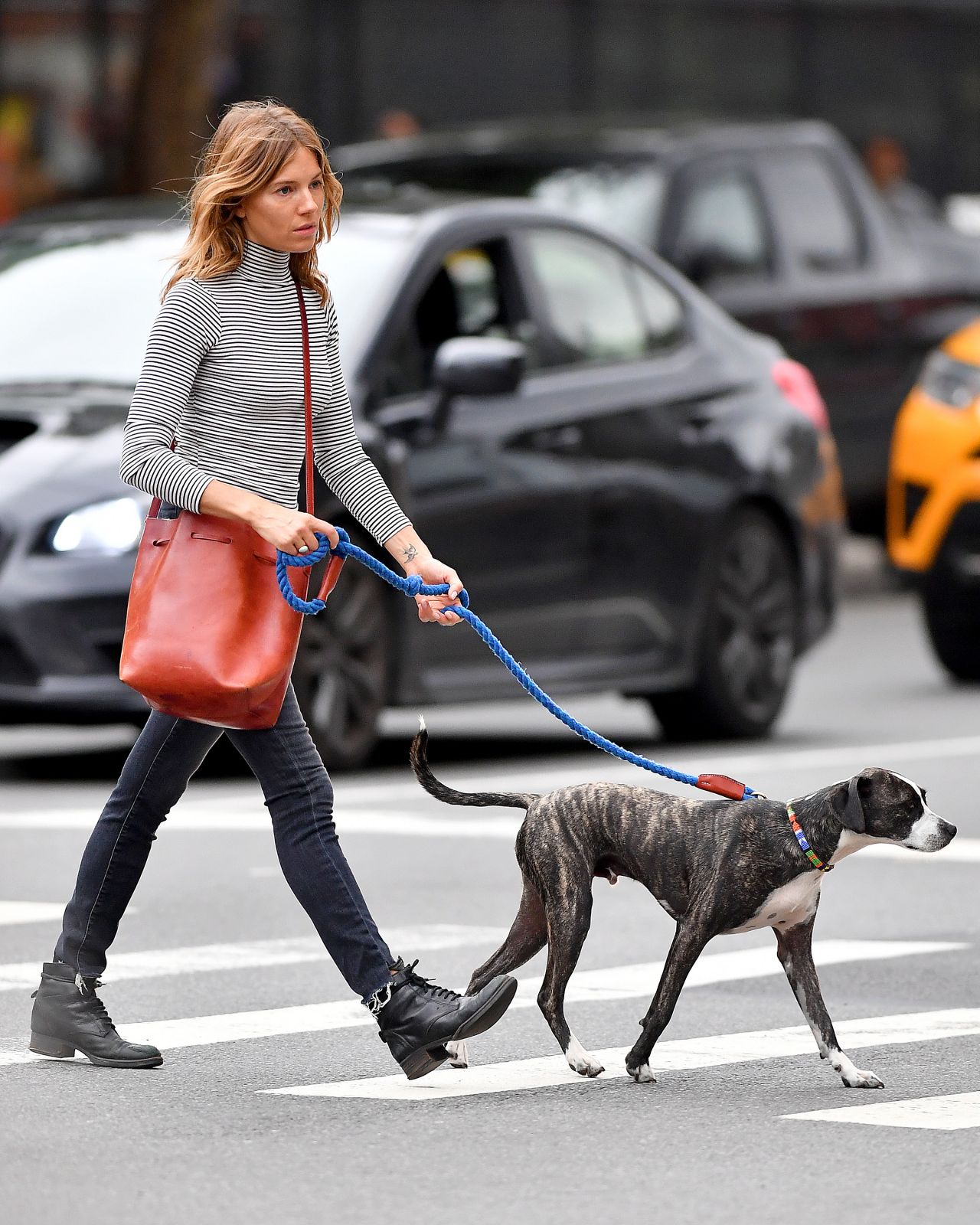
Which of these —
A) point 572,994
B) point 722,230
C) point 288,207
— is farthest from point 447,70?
point 288,207

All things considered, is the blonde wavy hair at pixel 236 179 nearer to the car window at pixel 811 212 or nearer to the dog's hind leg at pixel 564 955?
the dog's hind leg at pixel 564 955

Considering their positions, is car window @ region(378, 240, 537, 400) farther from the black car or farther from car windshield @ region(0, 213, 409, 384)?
car windshield @ region(0, 213, 409, 384)

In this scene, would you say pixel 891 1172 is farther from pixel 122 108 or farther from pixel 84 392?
pixel 122 108

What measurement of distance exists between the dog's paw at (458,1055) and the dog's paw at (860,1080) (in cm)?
74

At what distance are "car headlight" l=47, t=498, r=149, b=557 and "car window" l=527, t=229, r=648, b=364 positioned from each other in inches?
83.2

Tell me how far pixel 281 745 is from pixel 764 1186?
4.89 ft

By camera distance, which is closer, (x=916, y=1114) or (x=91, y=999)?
(x=916, y=1114)

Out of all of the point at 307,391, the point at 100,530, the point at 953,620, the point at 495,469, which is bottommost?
the point at 953,620

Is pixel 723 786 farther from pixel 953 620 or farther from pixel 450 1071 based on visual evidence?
pixel 953 620

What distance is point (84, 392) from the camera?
10.3 meters

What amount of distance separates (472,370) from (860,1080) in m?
4.99

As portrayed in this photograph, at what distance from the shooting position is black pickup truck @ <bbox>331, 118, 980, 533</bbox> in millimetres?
15055

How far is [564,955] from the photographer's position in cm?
590

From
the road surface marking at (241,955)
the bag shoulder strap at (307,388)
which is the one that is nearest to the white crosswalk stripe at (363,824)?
the road surface marking at (241,955)
